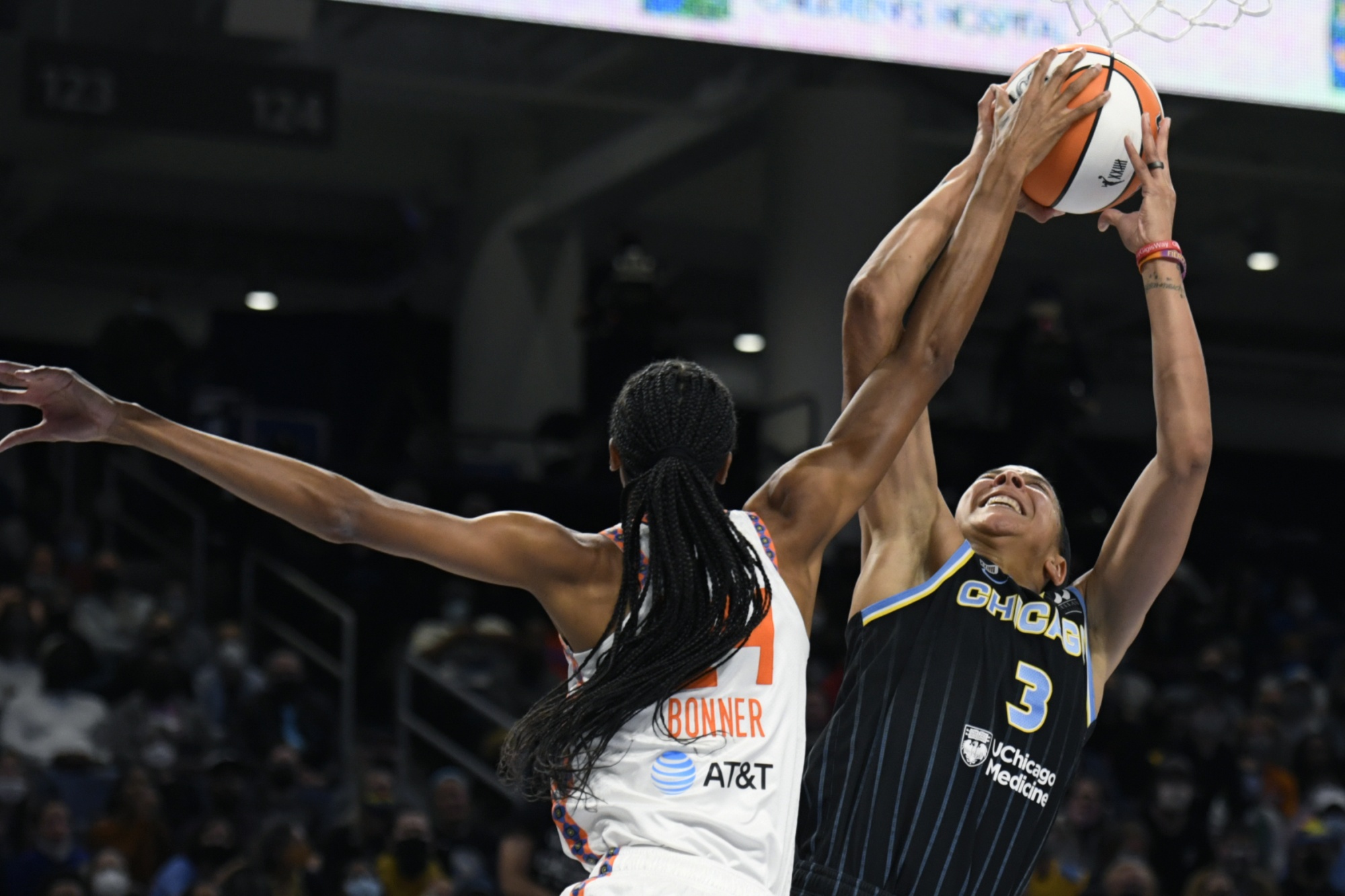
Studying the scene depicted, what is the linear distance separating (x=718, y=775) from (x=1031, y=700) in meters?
1.11

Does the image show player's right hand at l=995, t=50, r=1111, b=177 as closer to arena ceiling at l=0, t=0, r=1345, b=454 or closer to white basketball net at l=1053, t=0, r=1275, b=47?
white basketball net at l=1053, t=0, r=1275, b=47

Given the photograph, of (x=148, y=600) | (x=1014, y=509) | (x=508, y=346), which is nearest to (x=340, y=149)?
(x=508, y=346)

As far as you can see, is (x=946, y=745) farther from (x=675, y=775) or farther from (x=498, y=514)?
(x=498, y=514)

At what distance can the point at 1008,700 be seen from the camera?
3.87 metres

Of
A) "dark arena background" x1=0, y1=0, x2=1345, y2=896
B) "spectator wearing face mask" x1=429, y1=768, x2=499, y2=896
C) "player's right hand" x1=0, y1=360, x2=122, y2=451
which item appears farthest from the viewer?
"dark arena background" x1=0, y1=0, x2=1345, y2=896

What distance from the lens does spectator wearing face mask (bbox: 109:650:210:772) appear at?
32.7 feet

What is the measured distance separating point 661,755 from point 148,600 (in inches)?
375

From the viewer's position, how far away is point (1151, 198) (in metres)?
4.00

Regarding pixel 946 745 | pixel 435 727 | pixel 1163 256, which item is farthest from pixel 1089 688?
pixel 435 727

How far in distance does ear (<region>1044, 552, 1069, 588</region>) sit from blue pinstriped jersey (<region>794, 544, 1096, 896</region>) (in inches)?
6.5

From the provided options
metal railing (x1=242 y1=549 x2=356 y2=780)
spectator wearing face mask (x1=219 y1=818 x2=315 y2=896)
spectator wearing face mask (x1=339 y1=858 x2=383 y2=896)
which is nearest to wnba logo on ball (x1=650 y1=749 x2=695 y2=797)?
Answer: spectator wearing face mask (x1=219 y1=818 x2=315 y2=896)

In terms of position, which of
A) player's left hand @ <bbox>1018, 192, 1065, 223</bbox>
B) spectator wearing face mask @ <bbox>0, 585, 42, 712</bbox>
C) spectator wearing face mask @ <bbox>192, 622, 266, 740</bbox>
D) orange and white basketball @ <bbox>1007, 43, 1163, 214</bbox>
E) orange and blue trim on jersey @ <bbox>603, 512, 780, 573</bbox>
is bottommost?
spectator wearing face mask @ <bbox>192, 622, 266, 740</bbox>

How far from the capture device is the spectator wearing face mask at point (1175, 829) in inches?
415

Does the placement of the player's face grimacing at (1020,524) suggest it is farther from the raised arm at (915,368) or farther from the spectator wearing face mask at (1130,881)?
the spectator wearing face mask at (1130,881)
